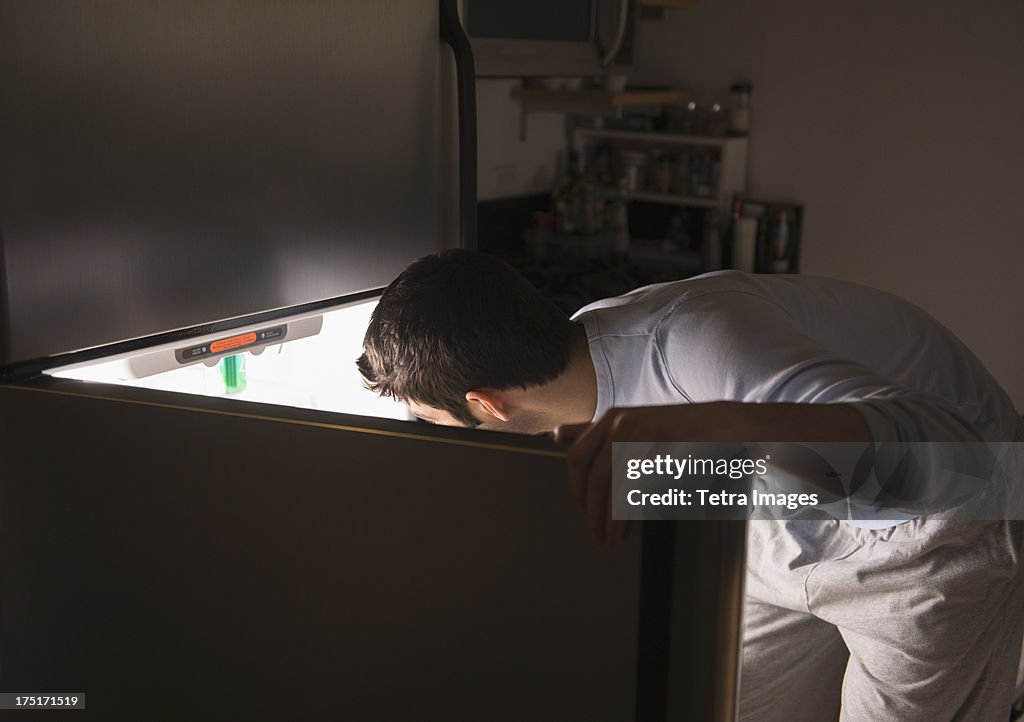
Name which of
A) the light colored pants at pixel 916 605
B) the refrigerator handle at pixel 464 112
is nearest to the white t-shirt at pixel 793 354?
the light colored pants at pixel 916 605

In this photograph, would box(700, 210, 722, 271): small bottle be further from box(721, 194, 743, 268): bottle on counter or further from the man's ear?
the man's ear

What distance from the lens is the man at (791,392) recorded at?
100 centimetres

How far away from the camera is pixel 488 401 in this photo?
1177 mm

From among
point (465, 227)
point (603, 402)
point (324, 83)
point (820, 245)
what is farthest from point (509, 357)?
point (820, 245)

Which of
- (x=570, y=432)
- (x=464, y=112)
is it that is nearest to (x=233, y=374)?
(x=464, y=112)

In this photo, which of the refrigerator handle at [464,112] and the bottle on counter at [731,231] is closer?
the refrigerator handle at [464,112]

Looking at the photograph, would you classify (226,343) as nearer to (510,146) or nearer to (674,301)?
(674,301)

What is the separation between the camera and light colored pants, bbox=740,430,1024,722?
4.17 ft

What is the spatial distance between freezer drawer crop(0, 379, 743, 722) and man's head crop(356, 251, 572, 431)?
17.1 inches

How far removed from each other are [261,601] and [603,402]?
593 mm

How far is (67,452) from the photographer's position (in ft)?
2.41

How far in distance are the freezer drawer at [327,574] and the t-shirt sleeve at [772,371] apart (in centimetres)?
25

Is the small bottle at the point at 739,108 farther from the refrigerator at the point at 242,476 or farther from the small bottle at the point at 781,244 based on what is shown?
the refrigerator at the point at 242,476

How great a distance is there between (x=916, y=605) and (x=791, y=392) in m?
0.62
